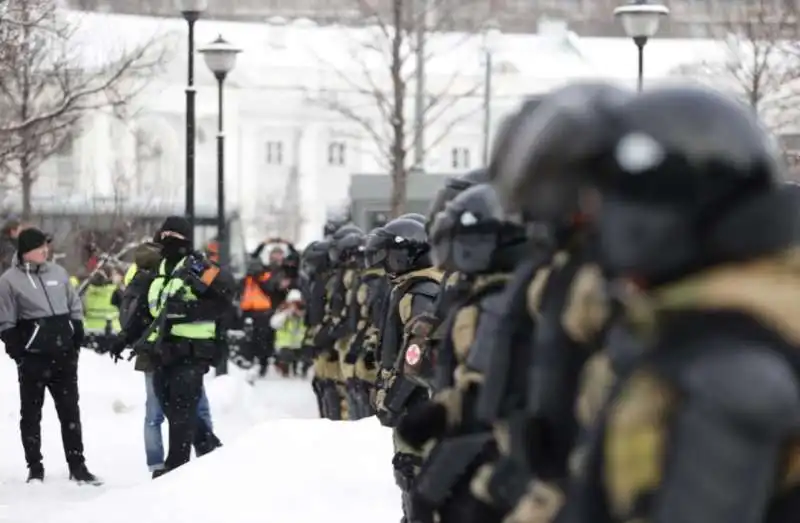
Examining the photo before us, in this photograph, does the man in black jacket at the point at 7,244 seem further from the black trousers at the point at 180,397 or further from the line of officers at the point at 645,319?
the line of officers at the point at 645,319

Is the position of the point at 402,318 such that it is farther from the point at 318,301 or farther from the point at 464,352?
the point at 318,301

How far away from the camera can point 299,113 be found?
63969 millimetres

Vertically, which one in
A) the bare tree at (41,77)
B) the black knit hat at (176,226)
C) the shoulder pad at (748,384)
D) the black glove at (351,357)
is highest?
the bare tree at (41,77)

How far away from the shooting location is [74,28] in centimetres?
1866

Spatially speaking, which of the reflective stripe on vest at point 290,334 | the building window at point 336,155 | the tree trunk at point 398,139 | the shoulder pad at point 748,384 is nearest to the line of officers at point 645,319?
the shoulder pad at point 748,384

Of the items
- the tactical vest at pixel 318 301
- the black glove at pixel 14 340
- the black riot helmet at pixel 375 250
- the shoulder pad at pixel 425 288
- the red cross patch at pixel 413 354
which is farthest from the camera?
the tactical vest at pixel 318 301

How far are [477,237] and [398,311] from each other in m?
2.69

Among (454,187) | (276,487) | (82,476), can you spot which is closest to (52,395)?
(82,476)

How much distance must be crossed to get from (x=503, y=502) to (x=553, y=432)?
2.34ft

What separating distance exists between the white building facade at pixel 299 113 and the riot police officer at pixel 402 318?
4047cm

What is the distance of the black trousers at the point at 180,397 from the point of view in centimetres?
1105

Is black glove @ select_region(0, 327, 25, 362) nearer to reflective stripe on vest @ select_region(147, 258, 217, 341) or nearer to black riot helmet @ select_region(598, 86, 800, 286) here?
reflective stripe on vest @ select_region(147, 258, 217, 341)

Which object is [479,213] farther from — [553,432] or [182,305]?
[182,305]

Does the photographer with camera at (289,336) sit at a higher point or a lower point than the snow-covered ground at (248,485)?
lower
